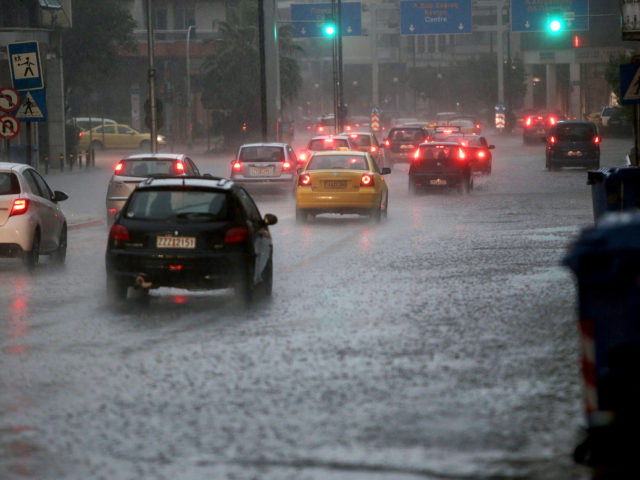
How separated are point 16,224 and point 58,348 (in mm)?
7381

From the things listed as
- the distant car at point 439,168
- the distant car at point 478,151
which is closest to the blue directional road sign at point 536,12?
the distant car at point 478,151

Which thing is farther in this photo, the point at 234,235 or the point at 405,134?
the point at 405,134

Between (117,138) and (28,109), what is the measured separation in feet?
184

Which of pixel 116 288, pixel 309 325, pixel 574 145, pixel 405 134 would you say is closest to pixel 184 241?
pixel 116 288

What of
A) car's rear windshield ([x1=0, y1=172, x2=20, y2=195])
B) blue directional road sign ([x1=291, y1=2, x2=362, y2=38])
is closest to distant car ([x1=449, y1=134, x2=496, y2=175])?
blue directional road sign ([x1=291, y1=2, x2=362, y2=38])

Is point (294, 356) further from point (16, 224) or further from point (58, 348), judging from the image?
point (16, 224)

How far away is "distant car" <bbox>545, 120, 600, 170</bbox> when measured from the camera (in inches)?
1881

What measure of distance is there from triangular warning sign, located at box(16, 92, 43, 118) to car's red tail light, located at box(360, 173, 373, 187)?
623 cm

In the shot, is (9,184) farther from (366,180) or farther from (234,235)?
(366,180)

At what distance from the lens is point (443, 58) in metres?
177

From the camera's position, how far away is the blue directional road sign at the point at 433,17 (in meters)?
76.8

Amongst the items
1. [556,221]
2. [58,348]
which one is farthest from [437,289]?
[556,221]

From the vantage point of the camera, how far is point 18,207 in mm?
18828

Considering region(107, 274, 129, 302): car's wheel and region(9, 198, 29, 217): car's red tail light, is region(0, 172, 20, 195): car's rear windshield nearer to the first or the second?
region(9, 198, 29, 217): car's red tail light
